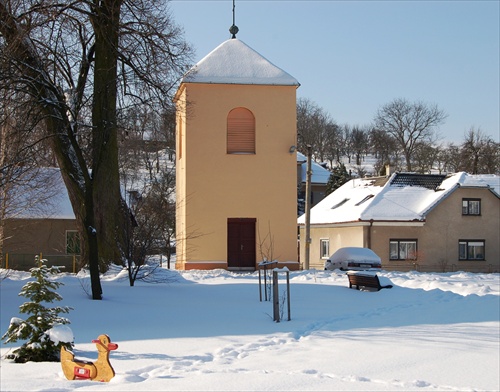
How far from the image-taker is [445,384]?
9.05 meters

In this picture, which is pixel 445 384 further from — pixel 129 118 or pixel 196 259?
pixel 196 259

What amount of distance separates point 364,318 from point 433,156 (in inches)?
2777

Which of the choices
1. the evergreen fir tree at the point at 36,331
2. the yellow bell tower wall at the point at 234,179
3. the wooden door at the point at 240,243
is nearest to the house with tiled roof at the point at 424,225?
the yellow bell tower wall at the point at 234,179

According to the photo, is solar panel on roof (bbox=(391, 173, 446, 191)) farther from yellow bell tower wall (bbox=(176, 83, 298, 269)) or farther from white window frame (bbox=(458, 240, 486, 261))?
yellow bell tower wall (bbox=(176, 83, 298, 269))

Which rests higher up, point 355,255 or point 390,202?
point 390,202

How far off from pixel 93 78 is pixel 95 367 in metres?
13.5

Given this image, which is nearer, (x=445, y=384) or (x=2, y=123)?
(x=445, y=384)

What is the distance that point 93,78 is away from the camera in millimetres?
20797

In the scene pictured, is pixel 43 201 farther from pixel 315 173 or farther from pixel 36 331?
pixel 315 173

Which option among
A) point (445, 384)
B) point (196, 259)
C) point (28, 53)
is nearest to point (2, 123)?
point (28, 53)

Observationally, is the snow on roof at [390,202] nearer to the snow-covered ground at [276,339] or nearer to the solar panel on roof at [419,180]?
the solar panel on roof at [419,180]

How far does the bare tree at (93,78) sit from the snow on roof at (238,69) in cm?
→ 1106

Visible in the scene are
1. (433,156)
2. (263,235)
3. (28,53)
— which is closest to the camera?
(28,53)

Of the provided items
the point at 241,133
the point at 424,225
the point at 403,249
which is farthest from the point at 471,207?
the point at 241,133
